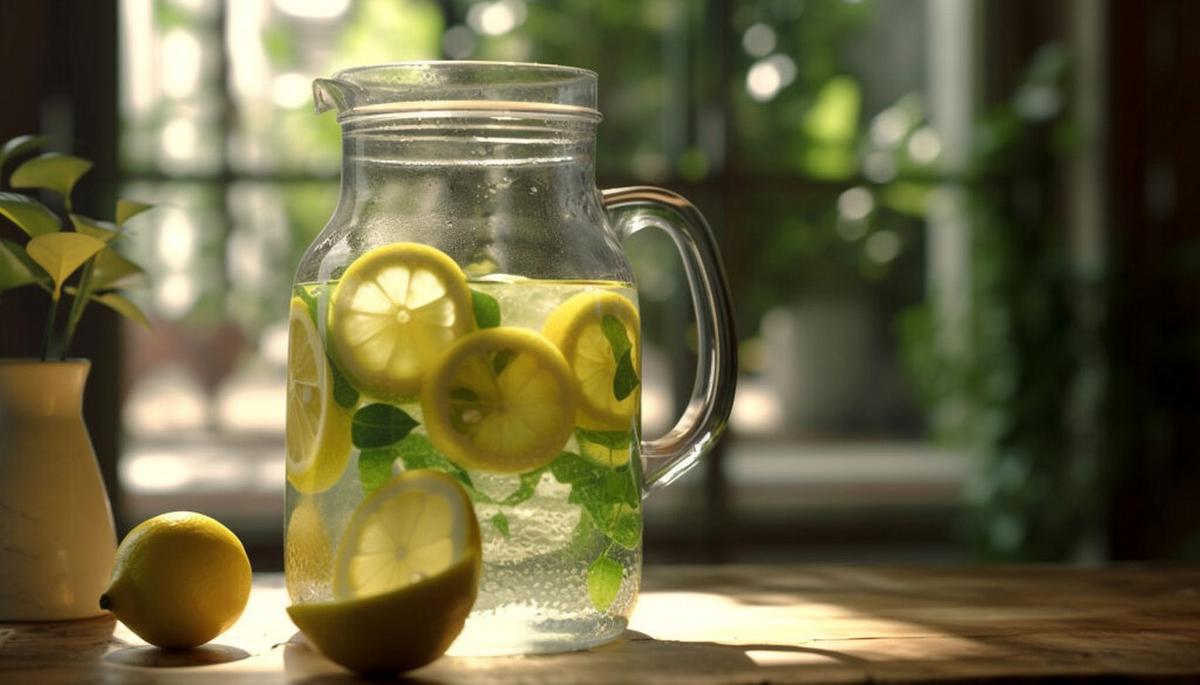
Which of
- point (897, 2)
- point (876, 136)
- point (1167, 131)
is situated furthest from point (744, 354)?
point (1167, 131)

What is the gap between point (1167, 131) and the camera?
3070 millimetres

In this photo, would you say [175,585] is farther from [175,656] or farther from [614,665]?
[614,665]

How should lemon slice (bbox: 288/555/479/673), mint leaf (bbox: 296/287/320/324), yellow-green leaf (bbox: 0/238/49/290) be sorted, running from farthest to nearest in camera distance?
yellow-green leaf (bbox: 0/238/49/290)
mint leaf (bbox: 296/287/320/324)
lemon slice (bbox: 288/555/479/673)

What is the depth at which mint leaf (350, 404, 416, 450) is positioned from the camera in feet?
2.83

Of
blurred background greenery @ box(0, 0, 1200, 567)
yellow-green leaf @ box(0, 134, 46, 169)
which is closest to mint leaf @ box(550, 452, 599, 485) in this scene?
yellow-green leaf @ box(0, 134, 46, 169)

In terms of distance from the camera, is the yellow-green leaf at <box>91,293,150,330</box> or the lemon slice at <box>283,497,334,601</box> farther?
the yellow-green leaf at <box>91,293,150,330</box>

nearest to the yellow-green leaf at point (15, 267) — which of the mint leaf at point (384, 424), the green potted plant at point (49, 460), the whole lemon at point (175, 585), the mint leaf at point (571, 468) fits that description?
the green potted plant at point (49, 460)

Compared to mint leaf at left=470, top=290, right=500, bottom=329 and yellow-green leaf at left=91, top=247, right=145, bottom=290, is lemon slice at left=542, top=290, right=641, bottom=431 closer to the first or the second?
mint leaf at left=470, top=290, right=500, bottom=329

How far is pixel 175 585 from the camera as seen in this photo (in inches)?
36.2

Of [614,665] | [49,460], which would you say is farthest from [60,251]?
[614,665]

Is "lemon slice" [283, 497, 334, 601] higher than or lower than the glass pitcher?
lower

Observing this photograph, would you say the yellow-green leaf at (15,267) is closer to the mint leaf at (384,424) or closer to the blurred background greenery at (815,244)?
the mint leaf at (384,424)

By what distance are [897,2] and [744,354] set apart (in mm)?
864

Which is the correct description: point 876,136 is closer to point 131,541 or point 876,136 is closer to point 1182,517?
point 1182,517
